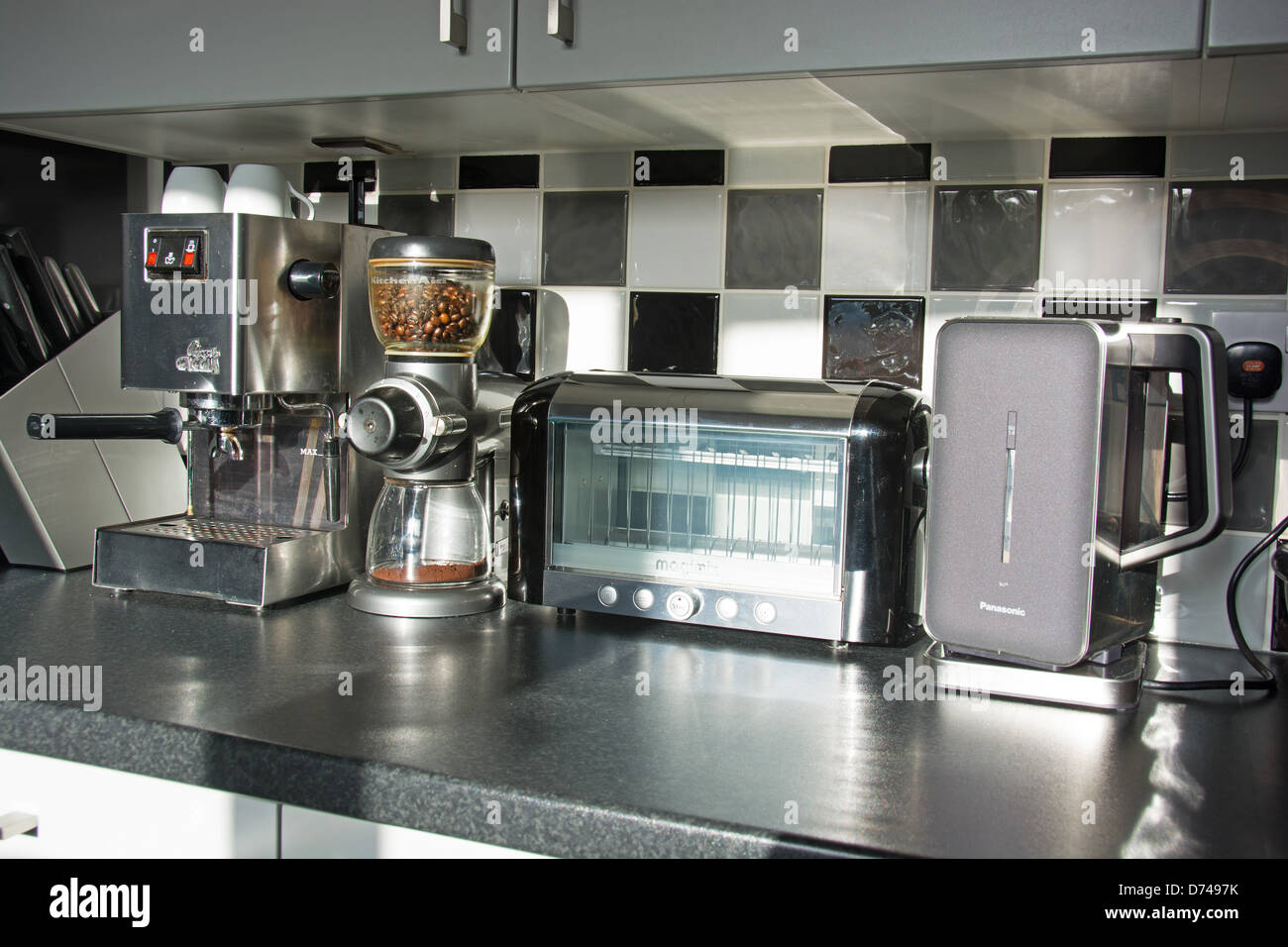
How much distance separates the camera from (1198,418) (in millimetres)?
869

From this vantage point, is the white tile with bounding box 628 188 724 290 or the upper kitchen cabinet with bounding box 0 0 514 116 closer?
the upper kitchen cabinet with bounding box 0 0 514 116

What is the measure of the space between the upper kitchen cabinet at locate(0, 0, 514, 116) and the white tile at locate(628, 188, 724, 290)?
316 millimetres

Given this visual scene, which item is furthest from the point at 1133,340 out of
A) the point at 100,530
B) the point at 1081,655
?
the point at 100,530

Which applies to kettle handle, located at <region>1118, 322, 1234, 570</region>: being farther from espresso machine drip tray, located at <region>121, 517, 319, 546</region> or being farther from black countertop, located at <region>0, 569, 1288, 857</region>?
espresso machine drip tray, located at <region>121, 517, 319, 546</region>

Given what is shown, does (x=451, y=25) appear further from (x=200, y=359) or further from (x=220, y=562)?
(x=220, y=562)

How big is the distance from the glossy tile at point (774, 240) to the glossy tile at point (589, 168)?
14 centimetres

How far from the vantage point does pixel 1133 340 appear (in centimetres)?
87

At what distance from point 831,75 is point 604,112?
273mm

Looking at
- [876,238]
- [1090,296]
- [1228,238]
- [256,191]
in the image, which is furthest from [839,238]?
[256,191]

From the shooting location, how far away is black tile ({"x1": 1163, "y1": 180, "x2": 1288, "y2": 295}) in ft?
3.38

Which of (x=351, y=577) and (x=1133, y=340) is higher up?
(x=1133, y=340)

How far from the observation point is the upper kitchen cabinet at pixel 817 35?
2.56 ft

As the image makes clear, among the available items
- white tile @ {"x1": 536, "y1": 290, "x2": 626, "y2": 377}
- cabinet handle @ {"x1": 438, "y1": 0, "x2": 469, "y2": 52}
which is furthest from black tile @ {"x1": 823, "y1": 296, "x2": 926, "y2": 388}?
cabinet handle @ {"x1": 438, "y1": 0, "x2": 469, "y2": 52}
